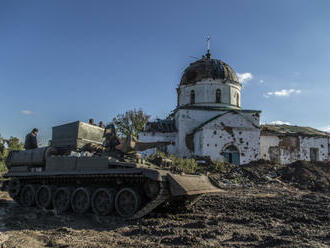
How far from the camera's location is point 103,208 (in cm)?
912

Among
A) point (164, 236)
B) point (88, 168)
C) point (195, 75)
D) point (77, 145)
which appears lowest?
point (164, 236)

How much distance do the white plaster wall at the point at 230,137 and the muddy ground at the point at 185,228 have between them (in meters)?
14.9

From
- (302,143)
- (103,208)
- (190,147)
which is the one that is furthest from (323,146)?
(103,208)

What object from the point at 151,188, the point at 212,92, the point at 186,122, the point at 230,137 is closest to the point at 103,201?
the point at 151,188

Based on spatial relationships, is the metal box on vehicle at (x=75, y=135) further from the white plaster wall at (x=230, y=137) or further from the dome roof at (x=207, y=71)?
the dome roof at (x=207, y=71)

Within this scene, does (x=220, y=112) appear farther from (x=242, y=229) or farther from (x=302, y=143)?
(x=242, y=229)

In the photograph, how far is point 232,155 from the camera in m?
26.1

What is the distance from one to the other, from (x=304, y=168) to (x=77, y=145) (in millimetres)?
15991

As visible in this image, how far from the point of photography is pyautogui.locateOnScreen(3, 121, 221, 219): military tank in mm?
8250

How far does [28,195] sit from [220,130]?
17.1m

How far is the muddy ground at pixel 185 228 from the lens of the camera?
5965mm

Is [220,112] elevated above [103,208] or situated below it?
above

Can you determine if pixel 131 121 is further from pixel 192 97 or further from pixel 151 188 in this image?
pixel 151 188

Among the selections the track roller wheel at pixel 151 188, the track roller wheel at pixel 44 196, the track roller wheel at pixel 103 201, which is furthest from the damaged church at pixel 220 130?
the track roller wheel at pixel 151 188
